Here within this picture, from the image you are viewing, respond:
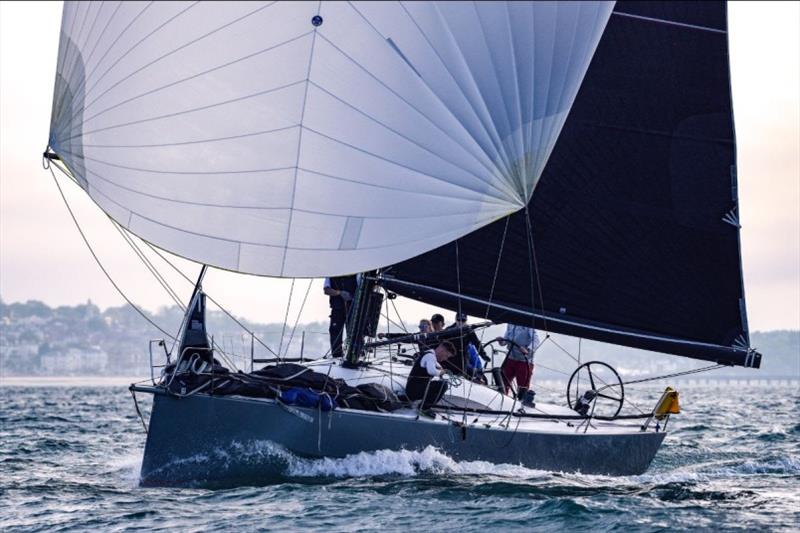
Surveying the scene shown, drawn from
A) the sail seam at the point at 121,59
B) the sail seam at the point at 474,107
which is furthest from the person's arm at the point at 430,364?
the sail seam at the point at 121,59

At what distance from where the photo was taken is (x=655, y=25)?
13375mm

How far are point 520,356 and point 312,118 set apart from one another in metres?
5.27

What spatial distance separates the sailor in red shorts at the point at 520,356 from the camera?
14031 millimetres

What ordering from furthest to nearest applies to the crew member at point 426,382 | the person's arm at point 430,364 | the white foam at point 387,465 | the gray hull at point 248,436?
the person's arm at point 430,364
the crew member at point 426,382
the white foam at point 387,465
the gray hull at point 248,436

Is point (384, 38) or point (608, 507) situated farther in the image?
point (608, 507)

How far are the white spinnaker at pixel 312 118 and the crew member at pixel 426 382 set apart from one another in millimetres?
1792

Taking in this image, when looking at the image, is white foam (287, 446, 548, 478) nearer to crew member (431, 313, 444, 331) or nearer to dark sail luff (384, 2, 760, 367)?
crew member (431, 313, 444, 331)

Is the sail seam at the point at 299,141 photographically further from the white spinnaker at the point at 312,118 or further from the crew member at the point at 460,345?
the crew member at the point at 460,345

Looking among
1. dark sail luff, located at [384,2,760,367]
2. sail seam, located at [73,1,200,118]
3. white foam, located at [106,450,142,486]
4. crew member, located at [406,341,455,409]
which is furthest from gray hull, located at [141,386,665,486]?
sail seam, located at [73,1,200,118]

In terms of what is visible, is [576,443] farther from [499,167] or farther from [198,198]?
[198,198]

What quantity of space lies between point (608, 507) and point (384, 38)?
4.10 meters

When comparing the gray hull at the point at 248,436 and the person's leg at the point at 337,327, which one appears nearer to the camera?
the gray hull at the point at 248,436

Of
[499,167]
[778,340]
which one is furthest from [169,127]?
[778,340]

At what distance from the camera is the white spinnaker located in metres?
9.56
